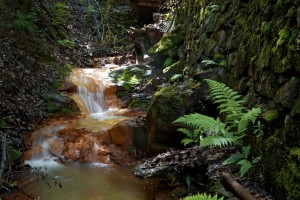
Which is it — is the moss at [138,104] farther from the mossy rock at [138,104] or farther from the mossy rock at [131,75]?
the mossy rock at [131,75]

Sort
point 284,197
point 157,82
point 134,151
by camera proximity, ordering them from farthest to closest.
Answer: point 157,82 → point 134,151 → point 284,197

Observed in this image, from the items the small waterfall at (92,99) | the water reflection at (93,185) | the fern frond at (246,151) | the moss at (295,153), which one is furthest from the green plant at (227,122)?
the small waterfall at (92,99)

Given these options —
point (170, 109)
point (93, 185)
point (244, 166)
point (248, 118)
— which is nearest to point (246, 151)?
point (244, 166)

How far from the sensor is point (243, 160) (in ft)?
13.2

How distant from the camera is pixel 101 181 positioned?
21.0 feet

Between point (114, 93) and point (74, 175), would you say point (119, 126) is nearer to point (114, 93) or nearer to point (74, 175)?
point (74, 175)

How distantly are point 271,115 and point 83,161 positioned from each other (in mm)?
4818

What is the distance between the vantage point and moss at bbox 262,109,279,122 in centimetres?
384

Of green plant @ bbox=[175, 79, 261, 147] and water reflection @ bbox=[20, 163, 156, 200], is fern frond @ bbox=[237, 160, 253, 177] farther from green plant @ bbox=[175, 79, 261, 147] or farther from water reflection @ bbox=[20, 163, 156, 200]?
water reflection @ bbox=[20, 163, 156, 200]

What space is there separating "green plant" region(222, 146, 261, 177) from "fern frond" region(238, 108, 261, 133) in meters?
0.27

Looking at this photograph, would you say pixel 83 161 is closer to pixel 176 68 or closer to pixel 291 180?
pixel 176 68

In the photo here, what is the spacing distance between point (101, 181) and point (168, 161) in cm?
158

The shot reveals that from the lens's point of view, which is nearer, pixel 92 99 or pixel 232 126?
pixel 232 126

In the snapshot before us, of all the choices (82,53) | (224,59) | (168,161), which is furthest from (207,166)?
(82,53)
